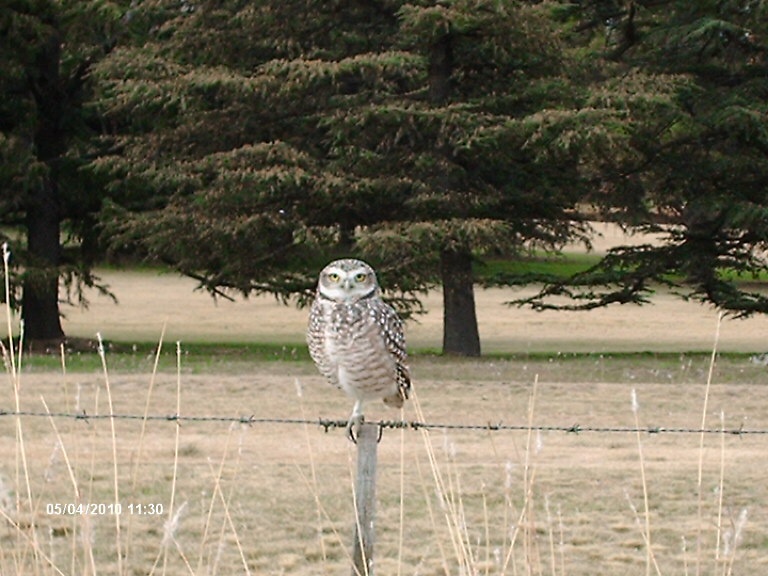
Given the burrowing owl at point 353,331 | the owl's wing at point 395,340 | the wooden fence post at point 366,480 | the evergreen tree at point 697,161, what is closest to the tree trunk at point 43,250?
the evergreen tree at point 697,161

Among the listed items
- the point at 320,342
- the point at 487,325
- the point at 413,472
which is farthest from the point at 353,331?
the point at 487,325

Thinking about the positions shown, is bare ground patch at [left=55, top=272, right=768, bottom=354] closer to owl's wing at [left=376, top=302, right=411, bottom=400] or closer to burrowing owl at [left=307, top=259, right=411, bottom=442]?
owl's wing at [left=376, top=302, right=411, bottom=400]

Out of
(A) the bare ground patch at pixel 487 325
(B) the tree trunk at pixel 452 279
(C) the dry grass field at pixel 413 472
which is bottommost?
(A) the bare ground patch at pixel 487 325

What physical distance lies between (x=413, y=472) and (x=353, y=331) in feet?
16.0

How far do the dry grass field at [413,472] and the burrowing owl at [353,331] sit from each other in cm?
47

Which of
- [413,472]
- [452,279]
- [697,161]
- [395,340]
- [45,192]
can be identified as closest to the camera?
[395,340]

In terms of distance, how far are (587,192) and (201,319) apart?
48.1 feet

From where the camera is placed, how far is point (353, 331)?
5.72m

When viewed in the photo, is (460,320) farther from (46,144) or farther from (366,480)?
(366,480)

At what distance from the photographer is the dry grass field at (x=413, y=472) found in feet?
14.3

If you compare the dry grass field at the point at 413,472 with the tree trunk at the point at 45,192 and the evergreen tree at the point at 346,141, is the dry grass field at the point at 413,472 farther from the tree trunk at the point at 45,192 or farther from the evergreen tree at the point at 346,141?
the tree trunk at the point at 45,192

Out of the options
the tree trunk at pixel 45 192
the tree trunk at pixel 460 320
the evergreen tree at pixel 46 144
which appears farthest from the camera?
the tree trunk at pixel 45 192

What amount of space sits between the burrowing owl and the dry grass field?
47 cm

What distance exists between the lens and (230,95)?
66.2ft
